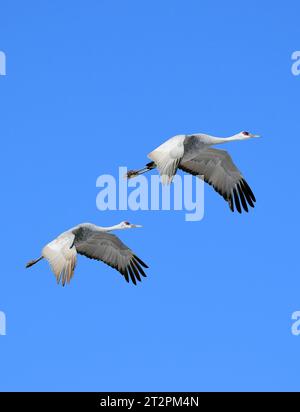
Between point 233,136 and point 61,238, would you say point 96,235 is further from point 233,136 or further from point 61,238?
point 233,136

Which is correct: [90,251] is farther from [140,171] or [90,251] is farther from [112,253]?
[140,171]

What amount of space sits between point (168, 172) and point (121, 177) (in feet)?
10.0

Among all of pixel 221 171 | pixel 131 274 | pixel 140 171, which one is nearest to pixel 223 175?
pixel 221 171

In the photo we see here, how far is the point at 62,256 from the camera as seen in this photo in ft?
75.3

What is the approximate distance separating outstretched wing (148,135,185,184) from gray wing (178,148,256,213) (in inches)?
72.3

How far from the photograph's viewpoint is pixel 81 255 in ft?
83.4

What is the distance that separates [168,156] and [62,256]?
2780 millimetres

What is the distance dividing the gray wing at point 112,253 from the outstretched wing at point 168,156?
2852 millimetres

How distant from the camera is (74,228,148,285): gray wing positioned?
2508 centimetres

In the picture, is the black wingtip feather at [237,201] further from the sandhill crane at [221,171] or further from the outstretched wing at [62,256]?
the outstretched wing at [62,256]

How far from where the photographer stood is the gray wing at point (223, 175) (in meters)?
24.5
